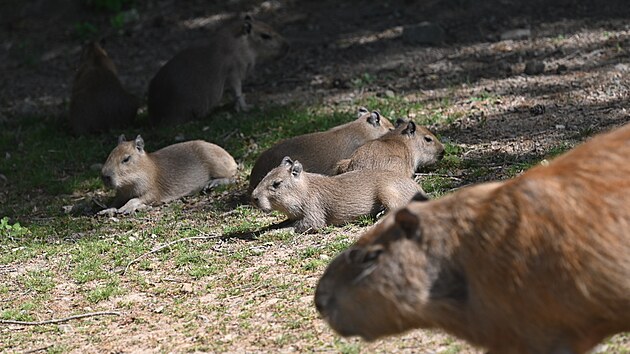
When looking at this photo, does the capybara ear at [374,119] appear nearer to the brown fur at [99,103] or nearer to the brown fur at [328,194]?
the brown fur at [328,194]

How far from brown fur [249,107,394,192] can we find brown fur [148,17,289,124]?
247 cm

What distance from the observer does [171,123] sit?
9.94 metres

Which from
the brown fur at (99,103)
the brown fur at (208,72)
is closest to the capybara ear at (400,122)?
the brown fur at (208,72)

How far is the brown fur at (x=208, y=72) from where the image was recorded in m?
9.95

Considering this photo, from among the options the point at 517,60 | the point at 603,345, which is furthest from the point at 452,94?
the point at 603,345

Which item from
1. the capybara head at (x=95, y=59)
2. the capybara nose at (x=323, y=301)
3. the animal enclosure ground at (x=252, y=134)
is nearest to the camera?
the capybara nose at (x=323, y=301)

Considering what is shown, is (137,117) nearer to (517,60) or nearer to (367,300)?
(517,60)

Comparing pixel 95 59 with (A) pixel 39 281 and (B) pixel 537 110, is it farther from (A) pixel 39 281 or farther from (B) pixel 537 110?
(A) pixel 39 281

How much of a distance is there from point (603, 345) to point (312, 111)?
559 centimetres

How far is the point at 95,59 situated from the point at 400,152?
4683 mm

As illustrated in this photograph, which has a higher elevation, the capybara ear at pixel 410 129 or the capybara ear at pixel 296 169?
the capybara ear at pixel 296 169

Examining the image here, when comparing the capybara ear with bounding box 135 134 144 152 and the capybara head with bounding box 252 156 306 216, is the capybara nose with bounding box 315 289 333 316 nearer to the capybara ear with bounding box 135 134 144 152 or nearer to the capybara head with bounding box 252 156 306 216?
the capybara head with bounding box 252 156 306 216

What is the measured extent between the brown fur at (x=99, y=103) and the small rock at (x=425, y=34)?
10.1ft

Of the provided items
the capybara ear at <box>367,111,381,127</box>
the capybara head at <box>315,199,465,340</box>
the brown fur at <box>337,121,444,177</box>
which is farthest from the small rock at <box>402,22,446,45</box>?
the capybara head at <box>315,199,465,340</box>
